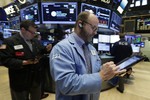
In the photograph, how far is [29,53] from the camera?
2.27 meters

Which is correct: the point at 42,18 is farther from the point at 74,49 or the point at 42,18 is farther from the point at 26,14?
the point at 74,49

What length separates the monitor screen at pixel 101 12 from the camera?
12.8ft

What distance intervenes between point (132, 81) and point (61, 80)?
511cm

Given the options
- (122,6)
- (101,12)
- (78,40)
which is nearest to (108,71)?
(78,40)

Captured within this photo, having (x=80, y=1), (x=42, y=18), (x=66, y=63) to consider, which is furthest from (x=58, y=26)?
(x=66, y=63)

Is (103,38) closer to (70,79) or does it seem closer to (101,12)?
(101,12)

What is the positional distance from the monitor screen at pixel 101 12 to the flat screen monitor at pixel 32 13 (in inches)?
44.9

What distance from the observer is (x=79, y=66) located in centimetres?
117

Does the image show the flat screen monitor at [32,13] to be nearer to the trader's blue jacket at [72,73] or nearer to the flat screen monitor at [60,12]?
the flat screen monitor at [60,12]

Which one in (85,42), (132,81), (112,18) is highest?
(112,18)

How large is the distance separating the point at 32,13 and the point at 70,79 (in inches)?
141

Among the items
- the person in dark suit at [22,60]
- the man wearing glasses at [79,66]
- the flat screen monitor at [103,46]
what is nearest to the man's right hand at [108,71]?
the man wearing glasses at [79,66]

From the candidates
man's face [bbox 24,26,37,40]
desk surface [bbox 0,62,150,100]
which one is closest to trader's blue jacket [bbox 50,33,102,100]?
man's face [bbox 24,26,37,40]

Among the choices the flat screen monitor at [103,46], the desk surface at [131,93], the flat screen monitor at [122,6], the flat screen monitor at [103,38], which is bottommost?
the desk surface at [131,93]
